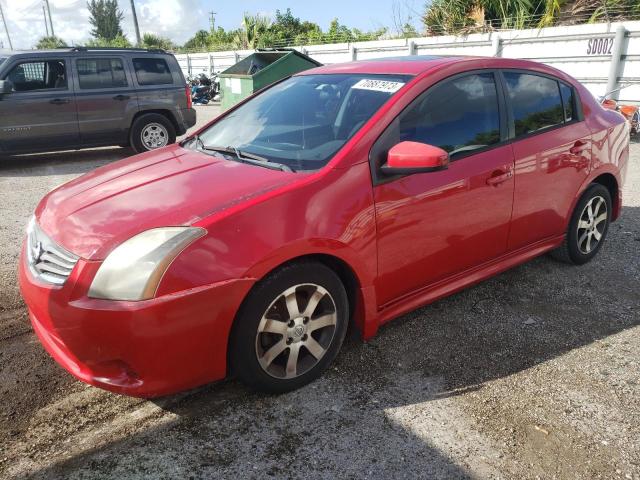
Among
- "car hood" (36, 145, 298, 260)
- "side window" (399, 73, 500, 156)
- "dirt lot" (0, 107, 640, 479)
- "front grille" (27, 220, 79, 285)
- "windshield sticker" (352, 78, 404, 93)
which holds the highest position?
"windshield sticker" (352, 78, 404, 93)

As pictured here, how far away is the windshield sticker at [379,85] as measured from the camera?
9.80 ft

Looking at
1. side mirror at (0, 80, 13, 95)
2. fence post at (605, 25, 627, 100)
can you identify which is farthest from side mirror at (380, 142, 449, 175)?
fence post at (605, 25, 627, 100)

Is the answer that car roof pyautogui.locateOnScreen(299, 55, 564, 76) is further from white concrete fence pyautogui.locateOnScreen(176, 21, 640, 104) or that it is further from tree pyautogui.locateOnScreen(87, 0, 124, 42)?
tree pyautogui.locateOnScreen(87, 0, 124, 42)

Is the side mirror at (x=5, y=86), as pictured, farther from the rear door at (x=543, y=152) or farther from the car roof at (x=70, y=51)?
the rear door at (x=543, y=152)

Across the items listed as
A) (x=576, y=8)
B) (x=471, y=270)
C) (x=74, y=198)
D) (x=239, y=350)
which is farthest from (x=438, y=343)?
(x=576, y=8)

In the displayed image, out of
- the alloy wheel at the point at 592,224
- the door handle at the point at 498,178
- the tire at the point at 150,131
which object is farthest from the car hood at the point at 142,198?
the tire at the point at 150,131

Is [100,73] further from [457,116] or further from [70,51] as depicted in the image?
[457,116]

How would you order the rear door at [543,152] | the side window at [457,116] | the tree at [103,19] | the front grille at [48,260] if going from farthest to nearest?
the tree at [103,19] < the rear door at [543,152] < the side window at [457,116] < the front grille at [48,260]

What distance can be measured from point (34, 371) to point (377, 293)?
1.91 meters

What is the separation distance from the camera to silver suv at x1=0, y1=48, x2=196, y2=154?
8086 mm

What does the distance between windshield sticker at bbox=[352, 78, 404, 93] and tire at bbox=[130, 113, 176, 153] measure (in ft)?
23.0

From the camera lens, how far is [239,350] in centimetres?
242

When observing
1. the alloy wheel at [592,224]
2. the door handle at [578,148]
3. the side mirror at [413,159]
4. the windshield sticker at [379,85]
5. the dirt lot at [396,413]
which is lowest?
the dirt lot at [396,413]

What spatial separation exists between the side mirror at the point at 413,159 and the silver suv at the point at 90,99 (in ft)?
24.4
